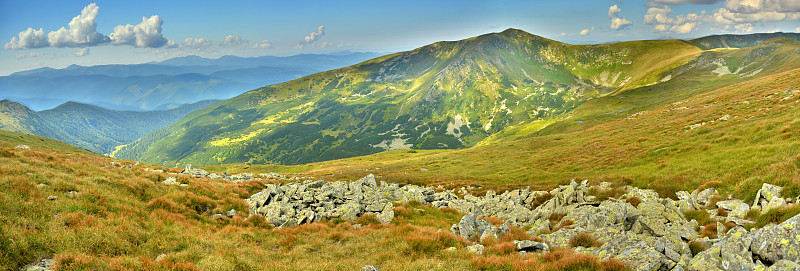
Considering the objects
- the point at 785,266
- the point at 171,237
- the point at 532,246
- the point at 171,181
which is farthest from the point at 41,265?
the point at 785,266

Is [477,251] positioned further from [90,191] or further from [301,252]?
[90,191]

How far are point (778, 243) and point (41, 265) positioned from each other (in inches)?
958

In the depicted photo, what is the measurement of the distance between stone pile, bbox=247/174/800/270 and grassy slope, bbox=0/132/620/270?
5.69 feet

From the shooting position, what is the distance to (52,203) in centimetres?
1457

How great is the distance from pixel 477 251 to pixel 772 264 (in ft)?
32.0

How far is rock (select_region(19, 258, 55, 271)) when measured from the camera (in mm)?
9913

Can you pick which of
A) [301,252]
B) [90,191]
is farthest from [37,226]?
[301,252]

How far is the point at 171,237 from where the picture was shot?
15.0 m

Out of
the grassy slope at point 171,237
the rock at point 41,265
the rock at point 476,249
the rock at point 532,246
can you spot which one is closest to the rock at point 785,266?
the grassy slope at point 171,237

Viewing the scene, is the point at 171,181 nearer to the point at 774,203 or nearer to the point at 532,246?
the point at 532,246

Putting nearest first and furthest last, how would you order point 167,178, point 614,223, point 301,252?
point 301,252, point 614,223, point 167,178

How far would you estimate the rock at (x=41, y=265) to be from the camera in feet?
32.5

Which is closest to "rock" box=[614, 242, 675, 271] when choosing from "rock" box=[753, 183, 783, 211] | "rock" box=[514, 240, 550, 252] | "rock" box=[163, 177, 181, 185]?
"rock" box=[514, 240, 550, 252]

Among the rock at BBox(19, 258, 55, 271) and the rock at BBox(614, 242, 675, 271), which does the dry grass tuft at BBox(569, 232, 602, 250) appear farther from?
the rock at BBox(19, 258, 55, 271)
